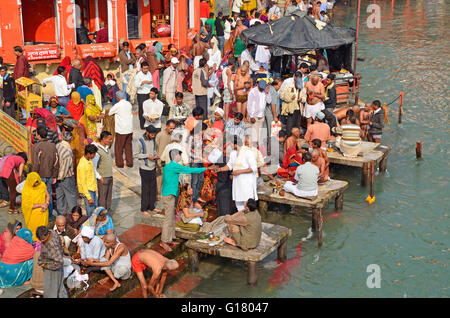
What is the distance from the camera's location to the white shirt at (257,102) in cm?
1594

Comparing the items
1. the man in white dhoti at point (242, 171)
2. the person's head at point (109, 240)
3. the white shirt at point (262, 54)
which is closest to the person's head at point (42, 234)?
the person's head at point (109, 240)

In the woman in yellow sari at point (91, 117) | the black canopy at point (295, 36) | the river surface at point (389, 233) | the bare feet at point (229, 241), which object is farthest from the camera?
the black canopy at point (295, 36)

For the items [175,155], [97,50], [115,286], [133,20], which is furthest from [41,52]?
[115,286]

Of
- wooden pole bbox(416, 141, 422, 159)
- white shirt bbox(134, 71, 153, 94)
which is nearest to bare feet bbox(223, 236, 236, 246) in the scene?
→ white shirt bbox(134, 71, 153, 94)

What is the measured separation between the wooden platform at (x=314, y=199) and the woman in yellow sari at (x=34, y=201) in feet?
14.8

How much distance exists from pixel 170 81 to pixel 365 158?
5484 millimetres

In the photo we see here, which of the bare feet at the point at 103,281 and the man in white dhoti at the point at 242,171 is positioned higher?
the man in white dhoti at the point at 242,171

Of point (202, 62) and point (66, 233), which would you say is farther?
point (202, 62)

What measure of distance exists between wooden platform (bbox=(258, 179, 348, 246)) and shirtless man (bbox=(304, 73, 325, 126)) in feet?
9.83

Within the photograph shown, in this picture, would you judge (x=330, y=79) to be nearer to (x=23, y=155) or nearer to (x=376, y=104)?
(x=376, y=104)

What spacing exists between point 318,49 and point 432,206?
19.2ft

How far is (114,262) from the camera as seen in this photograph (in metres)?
10.7

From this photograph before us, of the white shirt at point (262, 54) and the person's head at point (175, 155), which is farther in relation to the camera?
the white shirt at point (262, 54)

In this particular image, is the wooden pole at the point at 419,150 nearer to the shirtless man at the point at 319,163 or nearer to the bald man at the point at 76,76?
the shirtless man at the point at 319,163
